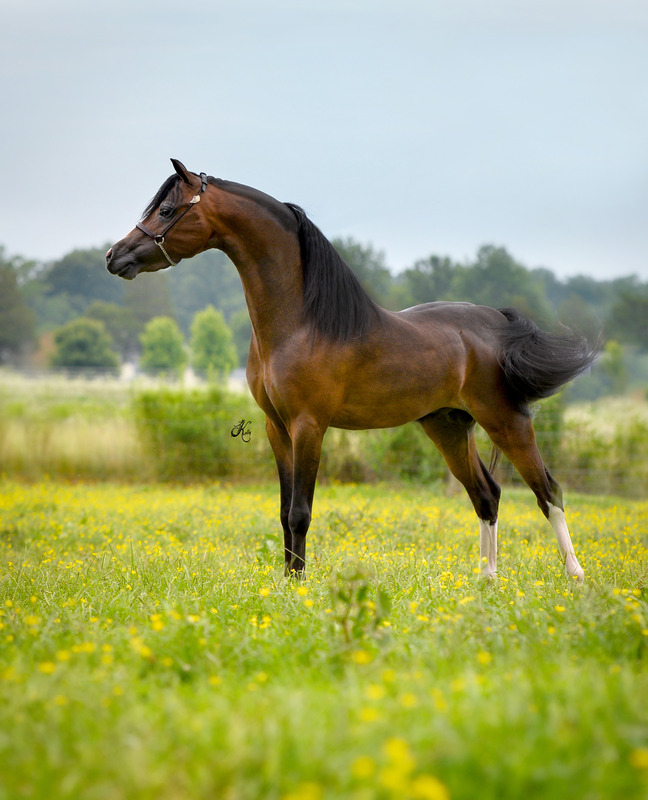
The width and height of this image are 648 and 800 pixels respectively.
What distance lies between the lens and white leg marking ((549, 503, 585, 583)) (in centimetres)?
436

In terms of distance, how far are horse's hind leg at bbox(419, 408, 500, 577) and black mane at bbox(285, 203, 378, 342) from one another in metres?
1.11

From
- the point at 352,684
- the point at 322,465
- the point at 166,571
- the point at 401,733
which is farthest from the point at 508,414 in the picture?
the point at 322,465

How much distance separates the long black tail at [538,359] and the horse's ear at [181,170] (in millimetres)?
2284

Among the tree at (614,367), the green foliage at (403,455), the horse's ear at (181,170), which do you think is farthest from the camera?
the tree at (614,367)

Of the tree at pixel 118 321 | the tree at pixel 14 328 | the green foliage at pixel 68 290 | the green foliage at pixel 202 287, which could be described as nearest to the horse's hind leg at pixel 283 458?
the green foliage at pixel 202 287

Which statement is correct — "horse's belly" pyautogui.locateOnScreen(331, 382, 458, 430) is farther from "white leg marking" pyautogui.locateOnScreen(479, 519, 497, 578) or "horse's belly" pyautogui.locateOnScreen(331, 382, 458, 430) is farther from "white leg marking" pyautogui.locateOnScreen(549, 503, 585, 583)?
"white leg marking" pyautogui.locateOnScreen(549, 503, 585, 583)

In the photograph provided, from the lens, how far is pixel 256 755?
1725 millimetres

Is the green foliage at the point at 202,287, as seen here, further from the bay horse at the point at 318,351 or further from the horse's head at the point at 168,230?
the horse's head at the point at 168,230

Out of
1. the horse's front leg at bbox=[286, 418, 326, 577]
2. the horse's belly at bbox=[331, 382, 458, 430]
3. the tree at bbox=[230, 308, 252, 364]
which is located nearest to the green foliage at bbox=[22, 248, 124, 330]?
the tree at bbox=[230, 308, 252, 364]

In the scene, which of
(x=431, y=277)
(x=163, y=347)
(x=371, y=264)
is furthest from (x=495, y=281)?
(x=163, y=347)

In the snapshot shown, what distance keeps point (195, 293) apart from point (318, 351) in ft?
141

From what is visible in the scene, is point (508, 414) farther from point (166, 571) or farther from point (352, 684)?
point (352, 684)

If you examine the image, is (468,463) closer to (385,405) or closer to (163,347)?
(385,405)

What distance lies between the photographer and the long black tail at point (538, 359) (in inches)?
186
